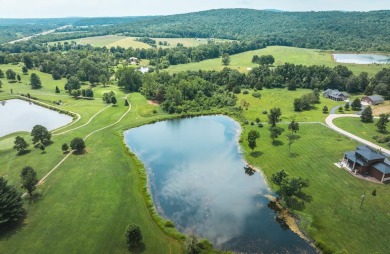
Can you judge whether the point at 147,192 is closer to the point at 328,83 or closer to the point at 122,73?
the point at 122,73

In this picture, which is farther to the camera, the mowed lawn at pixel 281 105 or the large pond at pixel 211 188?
the mowed lawn at pixel 281 105

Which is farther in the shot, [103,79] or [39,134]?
[103,79]

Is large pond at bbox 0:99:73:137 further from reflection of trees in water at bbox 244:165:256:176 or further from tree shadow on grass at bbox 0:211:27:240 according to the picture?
reflection of trees in water at bbox 244:165:256:176

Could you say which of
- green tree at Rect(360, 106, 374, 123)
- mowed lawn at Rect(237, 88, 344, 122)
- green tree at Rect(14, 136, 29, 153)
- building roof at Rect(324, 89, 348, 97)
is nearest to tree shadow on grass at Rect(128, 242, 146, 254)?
green tree at Rect(14, 136, 29, 153)

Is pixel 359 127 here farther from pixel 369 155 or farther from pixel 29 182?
pixel 29 182

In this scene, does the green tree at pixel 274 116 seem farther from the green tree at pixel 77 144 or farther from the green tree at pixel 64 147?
the green tree at pixel 64 147

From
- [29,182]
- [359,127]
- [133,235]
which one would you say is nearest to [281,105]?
[359,127]

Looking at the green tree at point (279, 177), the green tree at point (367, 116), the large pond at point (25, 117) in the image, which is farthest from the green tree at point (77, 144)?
the green tree at point (367, 116)

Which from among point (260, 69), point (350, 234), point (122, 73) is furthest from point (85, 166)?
point (260, 69)
